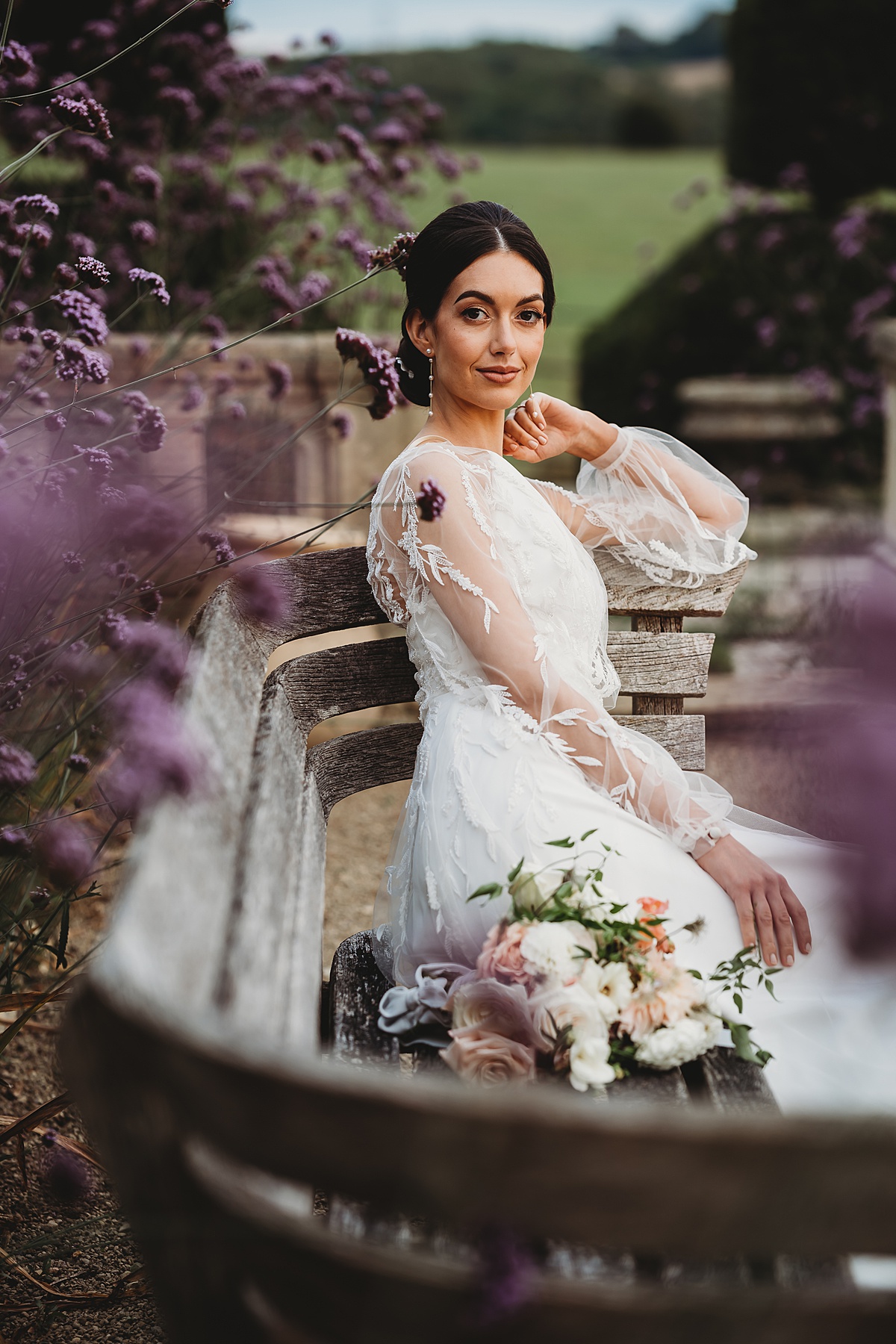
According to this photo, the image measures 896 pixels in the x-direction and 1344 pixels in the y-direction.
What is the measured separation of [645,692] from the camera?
7.73ft

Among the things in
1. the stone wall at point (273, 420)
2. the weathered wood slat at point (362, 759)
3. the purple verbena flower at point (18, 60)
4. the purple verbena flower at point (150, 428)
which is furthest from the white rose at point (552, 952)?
the stone wall at point (273, 420)

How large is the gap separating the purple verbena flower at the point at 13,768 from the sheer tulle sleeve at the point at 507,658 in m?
0.73

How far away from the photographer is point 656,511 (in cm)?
236

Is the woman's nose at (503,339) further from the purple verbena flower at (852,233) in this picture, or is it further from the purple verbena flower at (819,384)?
Answer: the purple verbena flower at (819,384)

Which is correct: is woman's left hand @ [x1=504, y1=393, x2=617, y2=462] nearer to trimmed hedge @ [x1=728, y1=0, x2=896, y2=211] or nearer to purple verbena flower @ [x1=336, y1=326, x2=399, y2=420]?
purple verbena flower @ [x1=336, y1=326, x2=399, y2=420]

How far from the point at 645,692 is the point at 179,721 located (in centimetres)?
130

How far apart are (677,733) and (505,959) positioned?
851 millimetres

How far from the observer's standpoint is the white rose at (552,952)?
5.19ft

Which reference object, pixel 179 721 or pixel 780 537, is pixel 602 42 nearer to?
pixel 780 537

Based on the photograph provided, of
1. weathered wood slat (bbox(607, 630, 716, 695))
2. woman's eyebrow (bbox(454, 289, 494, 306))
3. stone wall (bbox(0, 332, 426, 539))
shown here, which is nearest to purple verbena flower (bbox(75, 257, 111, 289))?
woman's eyebrow (bbox(454, 289, 494, 306))

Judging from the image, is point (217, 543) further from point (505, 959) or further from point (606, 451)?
point (606, 451)

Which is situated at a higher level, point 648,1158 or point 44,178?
point 44,178

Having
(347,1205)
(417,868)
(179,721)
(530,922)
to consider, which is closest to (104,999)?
(179,721)

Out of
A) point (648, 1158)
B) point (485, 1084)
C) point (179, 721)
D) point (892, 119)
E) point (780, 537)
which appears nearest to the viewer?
point (648, 1158)
